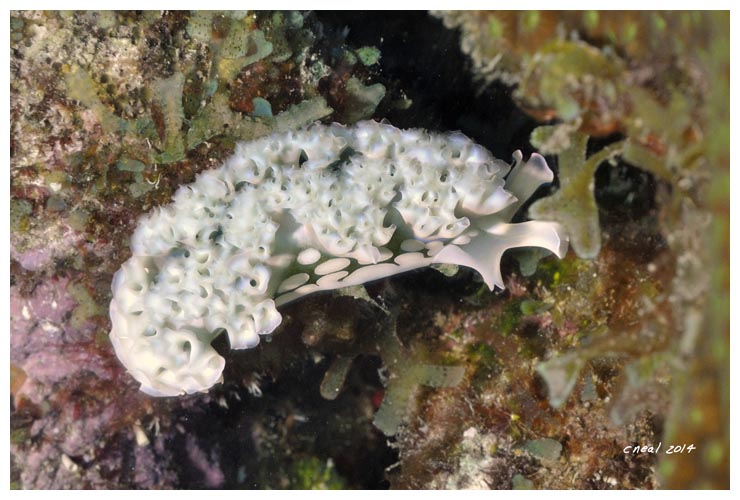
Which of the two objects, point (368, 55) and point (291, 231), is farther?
point (368, 55)

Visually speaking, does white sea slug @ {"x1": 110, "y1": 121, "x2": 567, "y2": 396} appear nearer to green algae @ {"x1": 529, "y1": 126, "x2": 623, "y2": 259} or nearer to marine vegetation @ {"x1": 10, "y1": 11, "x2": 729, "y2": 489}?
marine vegetation @ {"x1": 10, "y1": 11, "x2": 729, "y2": 489}

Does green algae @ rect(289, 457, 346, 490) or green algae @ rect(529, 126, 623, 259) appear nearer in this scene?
green algae @ rect(529, 126, 623, 259)

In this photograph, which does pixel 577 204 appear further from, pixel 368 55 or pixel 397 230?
pixel 368 55

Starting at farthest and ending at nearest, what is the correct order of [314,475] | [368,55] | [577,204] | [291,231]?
1. [314,475]
2. [368,55]
3. [291,231]
4. [577,204]

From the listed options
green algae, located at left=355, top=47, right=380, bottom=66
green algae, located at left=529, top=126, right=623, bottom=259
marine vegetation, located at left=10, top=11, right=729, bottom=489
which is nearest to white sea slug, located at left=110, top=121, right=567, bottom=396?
marine vegetation, located at left=10, top=11, right=729, bottom=489

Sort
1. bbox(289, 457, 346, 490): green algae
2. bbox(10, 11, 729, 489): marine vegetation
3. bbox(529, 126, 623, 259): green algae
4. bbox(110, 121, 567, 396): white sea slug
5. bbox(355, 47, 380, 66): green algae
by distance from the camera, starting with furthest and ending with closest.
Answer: bbox(289, 457, 346, 490): green algae → bbox(355, 47, 380, 66): green algae → bbox(110, 121, 567, 396): white sea slug → bbox(529, 126, 623, 259): green algae → bbox(10, 11, 729, 489): marine vegetation

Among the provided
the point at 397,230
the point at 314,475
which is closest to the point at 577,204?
the point at 397,230

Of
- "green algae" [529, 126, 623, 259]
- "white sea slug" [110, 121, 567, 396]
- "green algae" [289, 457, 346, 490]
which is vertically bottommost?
"green algae" [289, 457, 346, 490]

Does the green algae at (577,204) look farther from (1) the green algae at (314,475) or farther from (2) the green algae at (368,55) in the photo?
(1) the green algae at (314,475)

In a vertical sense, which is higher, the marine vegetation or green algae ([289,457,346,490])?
the marine vegetation

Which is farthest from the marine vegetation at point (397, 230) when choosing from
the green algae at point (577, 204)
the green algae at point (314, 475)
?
the green algae at point (314, 475)
